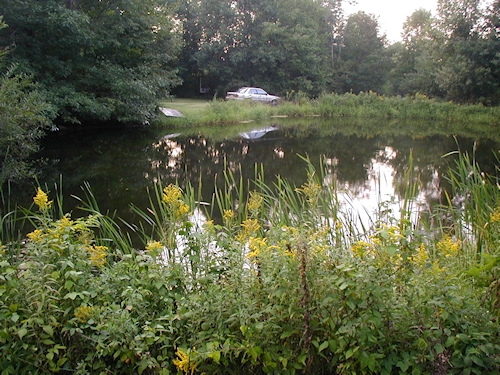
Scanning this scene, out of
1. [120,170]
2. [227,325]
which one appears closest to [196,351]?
[227,325]

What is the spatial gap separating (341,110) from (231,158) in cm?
1588

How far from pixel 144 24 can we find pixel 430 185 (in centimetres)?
1116

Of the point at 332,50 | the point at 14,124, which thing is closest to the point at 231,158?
the point at 14,124

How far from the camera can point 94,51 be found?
1456cm

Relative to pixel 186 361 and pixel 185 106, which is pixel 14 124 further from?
pixel 185 106

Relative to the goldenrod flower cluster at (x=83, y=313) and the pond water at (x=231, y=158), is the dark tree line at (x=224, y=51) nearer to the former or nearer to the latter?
the pond water at (x=231, y=158)

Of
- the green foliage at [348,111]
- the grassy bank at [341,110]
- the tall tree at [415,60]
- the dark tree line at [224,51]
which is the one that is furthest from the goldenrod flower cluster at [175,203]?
the tall tree at [415,60]

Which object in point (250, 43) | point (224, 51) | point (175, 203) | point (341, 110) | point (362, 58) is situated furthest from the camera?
point (362, 58)

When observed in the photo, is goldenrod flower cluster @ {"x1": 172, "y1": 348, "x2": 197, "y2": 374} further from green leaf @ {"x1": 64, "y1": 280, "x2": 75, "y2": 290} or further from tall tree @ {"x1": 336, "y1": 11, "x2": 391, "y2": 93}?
tall tree @ {"x1": 336, "y1": 11, "x2": 391, "y2": 93}

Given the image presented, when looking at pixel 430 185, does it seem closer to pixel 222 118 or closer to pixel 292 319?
pixel 292 319

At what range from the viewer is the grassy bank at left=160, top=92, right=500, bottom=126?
20109mm

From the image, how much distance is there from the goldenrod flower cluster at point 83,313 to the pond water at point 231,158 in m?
3.94

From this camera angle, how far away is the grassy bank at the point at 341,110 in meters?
20.1

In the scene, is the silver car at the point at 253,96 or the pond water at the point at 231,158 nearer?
the pond water at the point at 231,158
